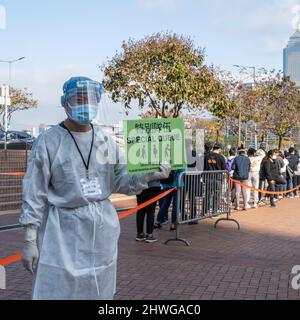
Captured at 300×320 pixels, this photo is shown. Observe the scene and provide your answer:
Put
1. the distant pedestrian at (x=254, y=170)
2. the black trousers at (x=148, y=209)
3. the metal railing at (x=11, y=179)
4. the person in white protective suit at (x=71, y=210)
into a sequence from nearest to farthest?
1. the person in white protective suit at (x=71, y=210)
2. the black trousers at (x=148, y=209)
3. the metal railing at (x=11, y=179)
4. the distant pedestrian at (x=254, y=170)

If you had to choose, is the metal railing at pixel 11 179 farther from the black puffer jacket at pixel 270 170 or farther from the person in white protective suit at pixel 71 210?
the person in white protective suit at pixel 71 210

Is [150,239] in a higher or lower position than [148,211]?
lower

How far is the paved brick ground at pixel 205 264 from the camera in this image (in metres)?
5.42

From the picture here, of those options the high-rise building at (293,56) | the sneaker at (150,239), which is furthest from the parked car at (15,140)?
the high-rise building at (293,56)

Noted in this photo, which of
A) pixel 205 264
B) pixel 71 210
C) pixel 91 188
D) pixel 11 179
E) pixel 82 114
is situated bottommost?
pixel 205 264

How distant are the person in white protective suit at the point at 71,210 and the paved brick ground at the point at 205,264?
2287 millimetres

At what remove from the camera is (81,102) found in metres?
3.05

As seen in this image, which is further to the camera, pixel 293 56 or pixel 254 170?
pixel 293 56

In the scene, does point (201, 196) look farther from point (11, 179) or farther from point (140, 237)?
point (11, 179)

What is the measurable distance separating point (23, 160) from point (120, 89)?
5439 millimetres

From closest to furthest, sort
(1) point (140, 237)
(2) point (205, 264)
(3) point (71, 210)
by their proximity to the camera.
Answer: (3) point (71, 210) → (2) point (205, 264) → (1) point (140, 237)

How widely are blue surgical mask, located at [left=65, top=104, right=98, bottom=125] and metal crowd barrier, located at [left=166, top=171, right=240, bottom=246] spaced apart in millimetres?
5463

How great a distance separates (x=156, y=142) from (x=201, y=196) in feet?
21.1

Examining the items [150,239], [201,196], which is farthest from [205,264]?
[201,196]
